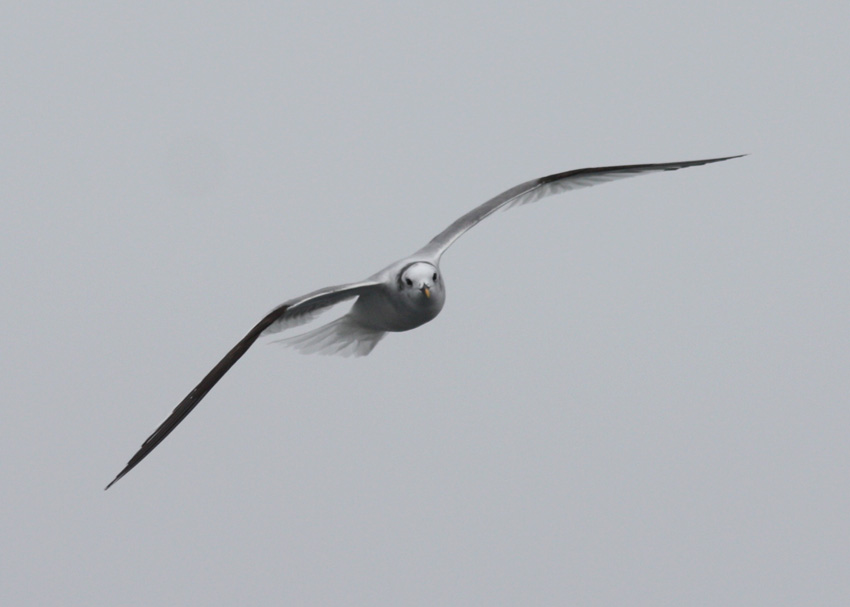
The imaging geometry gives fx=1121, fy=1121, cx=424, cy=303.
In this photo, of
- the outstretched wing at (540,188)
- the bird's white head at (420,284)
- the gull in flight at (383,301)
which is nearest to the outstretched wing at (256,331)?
the gull in flight at (383,301)

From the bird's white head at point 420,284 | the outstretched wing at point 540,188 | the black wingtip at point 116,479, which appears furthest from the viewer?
the outstretched wing at point 540,188

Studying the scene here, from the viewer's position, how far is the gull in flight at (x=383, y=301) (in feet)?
27.5

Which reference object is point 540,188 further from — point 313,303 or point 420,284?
point 313,303

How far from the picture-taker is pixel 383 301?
32.5 ft

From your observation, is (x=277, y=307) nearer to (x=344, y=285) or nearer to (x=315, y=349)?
(x=344, y=285)

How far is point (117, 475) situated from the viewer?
322 inches

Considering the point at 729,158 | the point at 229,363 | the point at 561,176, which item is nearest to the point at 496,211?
the point at 561,176

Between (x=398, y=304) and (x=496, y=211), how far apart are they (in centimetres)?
172

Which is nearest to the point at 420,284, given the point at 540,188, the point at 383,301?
the point at 383,301

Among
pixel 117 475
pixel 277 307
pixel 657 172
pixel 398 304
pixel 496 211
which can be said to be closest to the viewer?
pixel 117 475

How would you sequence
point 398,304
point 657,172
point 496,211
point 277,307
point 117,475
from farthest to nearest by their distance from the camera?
point 657,172 → point 496,211 → point 398,304 → point 277,307 → point 117,475

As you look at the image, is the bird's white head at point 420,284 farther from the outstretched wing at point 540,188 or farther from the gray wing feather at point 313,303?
the outstretched wing at point 540,188

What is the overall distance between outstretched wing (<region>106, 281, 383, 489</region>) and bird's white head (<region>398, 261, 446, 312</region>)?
26cm

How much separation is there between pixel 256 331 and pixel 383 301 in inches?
59.8
